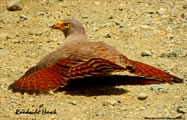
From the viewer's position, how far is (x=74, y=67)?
5.08 m

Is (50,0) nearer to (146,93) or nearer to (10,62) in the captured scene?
(10,62)

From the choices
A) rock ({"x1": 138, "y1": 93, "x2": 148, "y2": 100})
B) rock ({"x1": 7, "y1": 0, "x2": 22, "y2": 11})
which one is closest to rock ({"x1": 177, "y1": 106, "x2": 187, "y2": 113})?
rock ({"x1": 138, "y1": 93, "x2": 148, "y2": 100})

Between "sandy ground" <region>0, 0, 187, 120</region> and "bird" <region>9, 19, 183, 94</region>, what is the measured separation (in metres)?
0.15

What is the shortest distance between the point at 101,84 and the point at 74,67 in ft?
2.34

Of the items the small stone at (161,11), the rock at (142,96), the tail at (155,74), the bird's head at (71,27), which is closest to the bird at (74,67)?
the tail at (155,74)

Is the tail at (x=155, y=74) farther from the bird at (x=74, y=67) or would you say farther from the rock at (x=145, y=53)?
the rock at (x=145, y=53)

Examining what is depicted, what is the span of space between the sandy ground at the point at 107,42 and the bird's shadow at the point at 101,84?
0.01m

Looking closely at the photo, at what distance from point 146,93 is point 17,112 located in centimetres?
170

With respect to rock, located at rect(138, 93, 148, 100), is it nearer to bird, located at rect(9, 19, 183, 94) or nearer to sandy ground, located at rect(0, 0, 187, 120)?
sandy ground, located at rect(0, 0, 187, 120)

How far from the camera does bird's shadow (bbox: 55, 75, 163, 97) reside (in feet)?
17.5

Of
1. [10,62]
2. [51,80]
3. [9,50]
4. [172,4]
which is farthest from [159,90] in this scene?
[172,4]

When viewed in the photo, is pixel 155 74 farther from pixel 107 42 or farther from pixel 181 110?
pixel 107 42

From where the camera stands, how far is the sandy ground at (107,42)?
187 inches

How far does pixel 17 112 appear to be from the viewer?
4609 mm
